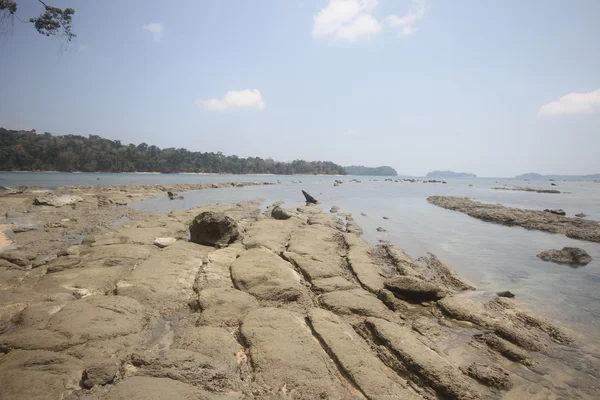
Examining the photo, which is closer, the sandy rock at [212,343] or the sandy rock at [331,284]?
the sandy rock at [212,343]

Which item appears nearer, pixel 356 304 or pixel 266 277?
pixel 356 304

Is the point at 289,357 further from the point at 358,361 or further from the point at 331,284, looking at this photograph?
the point at 331,284

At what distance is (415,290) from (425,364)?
2.54 metres

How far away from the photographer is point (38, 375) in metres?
2.96

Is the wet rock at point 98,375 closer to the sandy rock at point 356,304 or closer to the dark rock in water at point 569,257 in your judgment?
the sandy rock at point 356,304

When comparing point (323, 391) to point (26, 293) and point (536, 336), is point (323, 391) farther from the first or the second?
point (26, 293)

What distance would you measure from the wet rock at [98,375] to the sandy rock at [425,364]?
358 centimetres

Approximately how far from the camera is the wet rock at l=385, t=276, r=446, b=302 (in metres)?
6.01

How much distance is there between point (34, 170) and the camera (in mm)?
91750

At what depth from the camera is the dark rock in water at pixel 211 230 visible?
912cm

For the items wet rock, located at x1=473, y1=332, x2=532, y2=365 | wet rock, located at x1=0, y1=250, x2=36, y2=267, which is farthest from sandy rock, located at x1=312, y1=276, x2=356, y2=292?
wet rock, located at x1=0, y1=250, x2=36, y2=267

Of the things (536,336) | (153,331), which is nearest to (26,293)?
(153,331)

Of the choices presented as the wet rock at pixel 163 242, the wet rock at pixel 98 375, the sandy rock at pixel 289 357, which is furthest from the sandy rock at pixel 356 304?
the wet rock at pixel 163 242

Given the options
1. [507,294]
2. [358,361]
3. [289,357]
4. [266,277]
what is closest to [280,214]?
[266,277]
